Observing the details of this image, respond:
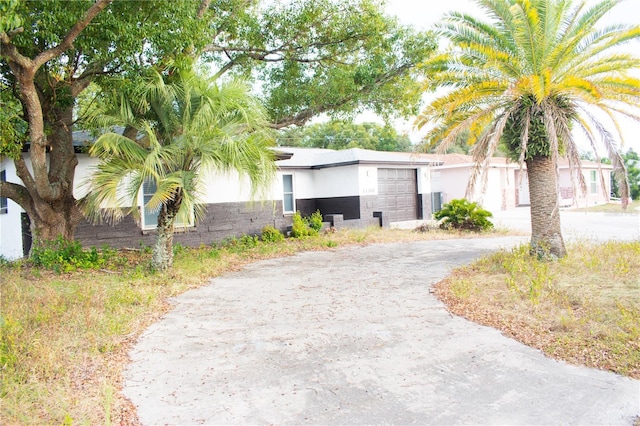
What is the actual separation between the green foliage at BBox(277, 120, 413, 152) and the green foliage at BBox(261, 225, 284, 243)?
25202 millimetres

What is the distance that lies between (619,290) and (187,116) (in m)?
7.93

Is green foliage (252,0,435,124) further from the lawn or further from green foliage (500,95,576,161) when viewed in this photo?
the lawn

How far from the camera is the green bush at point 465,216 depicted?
15703 mm

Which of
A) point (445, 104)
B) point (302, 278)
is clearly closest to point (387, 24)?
point (445, 104)

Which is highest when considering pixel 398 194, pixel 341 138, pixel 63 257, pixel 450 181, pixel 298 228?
pixel 341 138

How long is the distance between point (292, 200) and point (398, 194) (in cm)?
510

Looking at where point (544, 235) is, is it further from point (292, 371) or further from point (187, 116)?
point (187, 116)

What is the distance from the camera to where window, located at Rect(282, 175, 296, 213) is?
1773 centimetres

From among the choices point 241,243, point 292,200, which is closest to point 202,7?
point 241,243

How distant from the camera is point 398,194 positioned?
20188 mm

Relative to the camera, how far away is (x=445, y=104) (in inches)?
369

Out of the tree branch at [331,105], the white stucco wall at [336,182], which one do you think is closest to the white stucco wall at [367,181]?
the white stucco wall at [336,182]

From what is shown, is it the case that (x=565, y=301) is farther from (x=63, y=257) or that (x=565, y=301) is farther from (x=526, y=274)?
(x=63, y=257)

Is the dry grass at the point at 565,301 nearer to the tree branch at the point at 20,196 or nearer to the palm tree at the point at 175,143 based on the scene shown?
the palm tree at the point at 175,143
